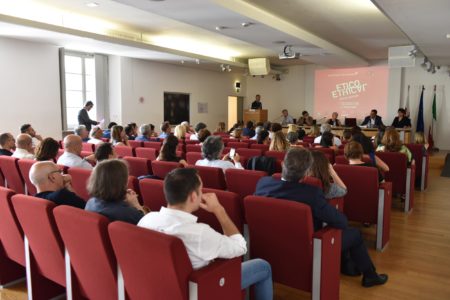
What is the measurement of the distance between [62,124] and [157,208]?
7.91 metres

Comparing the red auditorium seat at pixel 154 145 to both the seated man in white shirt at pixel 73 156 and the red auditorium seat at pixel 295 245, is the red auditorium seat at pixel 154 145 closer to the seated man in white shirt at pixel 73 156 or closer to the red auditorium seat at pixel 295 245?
the seated man in white shirt at pixel 73 156

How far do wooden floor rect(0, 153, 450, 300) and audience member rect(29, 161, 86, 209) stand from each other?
2.98 ft

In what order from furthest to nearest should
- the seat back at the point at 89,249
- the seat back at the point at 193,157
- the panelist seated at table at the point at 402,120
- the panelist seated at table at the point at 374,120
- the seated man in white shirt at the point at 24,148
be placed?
the panelist seated at table at the point at 374,120
the panelist seated at table at the point at 402,120
the seat back at the point at 193,157
the seated man in white shirt at the point at 24,148
the seat back at the point at 89,249

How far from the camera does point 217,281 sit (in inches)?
70.1

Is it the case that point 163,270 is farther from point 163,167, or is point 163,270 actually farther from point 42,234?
point 163,167

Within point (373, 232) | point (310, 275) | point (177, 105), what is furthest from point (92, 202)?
point (177, 105)

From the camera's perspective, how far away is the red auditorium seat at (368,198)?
12.6 ft

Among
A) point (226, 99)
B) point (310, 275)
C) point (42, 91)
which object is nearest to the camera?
point (310, 275)

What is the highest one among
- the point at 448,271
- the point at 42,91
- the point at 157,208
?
the point at 42,91

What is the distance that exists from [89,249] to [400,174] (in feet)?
15.2

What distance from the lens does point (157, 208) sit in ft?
9.84

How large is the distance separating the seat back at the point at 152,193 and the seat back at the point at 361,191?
2025 mm

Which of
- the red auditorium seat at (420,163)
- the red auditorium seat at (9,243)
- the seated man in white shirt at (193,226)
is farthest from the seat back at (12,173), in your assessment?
the red auditorium seat at (420,163)

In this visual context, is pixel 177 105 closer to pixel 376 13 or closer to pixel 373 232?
pixel 376 13
